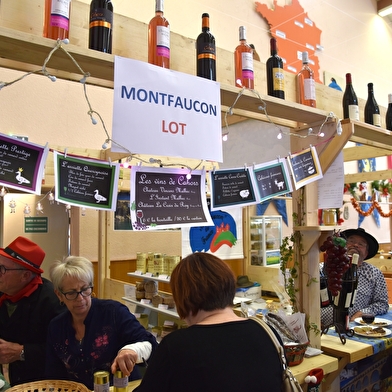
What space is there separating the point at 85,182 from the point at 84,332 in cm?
88

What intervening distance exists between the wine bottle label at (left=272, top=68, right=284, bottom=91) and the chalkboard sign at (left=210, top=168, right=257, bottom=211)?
1.96 feet

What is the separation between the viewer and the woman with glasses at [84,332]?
2.01 metres

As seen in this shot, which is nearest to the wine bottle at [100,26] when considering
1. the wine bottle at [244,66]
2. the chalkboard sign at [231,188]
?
the wine bottle at [244,66]

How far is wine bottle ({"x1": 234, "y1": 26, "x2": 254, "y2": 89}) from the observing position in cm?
217

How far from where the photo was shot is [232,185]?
223cm

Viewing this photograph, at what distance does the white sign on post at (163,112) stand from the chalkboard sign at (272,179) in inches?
17.6

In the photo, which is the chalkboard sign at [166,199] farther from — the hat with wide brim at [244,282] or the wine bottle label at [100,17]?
the hat with wide brim at [244,282]

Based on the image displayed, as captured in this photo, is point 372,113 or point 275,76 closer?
point 275,76

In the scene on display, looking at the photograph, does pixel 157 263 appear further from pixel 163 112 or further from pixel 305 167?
pixel 163 112

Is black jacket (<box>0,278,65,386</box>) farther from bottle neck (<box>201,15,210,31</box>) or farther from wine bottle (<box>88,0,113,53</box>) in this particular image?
bottle neck (<box>201,15,210,31</box>)

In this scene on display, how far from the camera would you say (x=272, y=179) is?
2330mm

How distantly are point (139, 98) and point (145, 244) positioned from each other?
5031mm

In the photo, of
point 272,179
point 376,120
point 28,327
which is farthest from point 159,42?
point 376,120

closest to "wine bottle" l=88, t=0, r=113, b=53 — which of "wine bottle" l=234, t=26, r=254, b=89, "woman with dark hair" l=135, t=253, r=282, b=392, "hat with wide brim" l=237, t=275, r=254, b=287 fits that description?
"wine bottle" l=234, t=26, r=254, b=89
